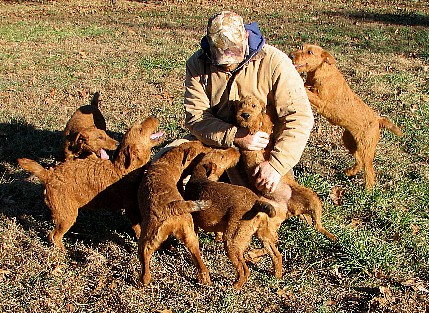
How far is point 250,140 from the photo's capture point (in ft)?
16.6

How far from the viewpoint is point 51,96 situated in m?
9.66

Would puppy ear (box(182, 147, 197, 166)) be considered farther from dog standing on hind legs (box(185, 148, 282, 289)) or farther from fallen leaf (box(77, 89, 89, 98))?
fallen leaf (box(77, 89, 89, 98))

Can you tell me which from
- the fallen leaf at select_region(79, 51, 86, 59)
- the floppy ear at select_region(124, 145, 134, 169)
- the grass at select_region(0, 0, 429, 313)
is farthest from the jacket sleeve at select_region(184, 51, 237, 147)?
the fallen leaf at select_region(79, 51, 86, 59)

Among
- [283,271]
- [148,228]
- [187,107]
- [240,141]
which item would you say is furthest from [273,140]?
[148,228]

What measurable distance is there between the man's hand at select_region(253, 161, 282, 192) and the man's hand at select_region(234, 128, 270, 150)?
226mm

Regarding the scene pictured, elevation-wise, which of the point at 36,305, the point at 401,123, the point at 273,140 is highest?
the point at 273,140

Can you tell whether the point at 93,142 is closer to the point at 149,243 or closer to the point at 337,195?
the point at 149,243

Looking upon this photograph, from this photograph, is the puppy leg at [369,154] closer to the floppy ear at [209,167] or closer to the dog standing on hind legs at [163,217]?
the floppy ear at [209,167]

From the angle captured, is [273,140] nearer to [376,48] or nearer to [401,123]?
[401,123]

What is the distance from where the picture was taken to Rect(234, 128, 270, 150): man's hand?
506cm

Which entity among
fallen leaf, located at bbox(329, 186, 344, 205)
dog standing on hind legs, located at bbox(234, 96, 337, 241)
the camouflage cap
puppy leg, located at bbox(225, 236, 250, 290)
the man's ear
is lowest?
fallen leaf, located at bbox(329, 186, 344, 205)

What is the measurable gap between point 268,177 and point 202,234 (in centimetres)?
110

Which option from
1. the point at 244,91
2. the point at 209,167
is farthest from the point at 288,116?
the point at 209,167

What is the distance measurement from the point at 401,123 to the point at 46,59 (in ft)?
28.3
